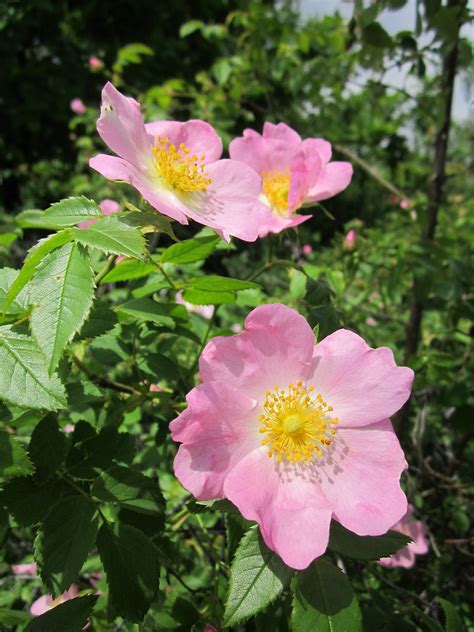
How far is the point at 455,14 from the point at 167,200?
105cm

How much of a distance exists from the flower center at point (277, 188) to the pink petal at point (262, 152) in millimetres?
12

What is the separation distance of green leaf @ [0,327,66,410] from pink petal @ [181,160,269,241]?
1.06 ft

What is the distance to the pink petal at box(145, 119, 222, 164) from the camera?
90 centimetres

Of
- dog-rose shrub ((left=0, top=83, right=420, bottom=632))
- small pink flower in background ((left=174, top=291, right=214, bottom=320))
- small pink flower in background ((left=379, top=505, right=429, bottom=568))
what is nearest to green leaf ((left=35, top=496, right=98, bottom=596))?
dog-rose shrub ((left=0, top=83, right=420, bottom=632))

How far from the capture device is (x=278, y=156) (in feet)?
3.44

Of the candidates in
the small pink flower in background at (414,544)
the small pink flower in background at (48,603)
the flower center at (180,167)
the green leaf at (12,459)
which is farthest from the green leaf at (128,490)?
the small pink flower in background at (414,544)

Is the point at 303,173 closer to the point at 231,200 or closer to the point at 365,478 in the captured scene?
the point at 231,200

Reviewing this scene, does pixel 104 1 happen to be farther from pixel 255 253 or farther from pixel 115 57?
pixel 255 253

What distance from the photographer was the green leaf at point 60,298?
0.53 m

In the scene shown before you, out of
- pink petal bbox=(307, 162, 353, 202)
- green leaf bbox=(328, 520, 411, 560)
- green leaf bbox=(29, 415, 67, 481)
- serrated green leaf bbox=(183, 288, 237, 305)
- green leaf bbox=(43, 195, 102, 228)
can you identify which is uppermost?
green leaf bbox=(43, 195, 102, 228)

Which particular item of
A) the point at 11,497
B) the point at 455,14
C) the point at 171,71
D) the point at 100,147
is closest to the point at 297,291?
the point at 11,497

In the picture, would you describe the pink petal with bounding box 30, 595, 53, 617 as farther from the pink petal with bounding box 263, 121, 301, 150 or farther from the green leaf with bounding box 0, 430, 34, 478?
the pink petal with bounding box 263, 121, 301, 150

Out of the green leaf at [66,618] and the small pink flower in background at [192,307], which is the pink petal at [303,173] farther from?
the green leaf at [66,618]

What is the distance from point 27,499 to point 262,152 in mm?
758
